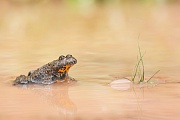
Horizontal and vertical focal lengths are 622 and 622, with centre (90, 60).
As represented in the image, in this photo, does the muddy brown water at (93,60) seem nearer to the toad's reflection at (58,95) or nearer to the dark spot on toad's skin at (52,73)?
the toad's reflection at (58,95)

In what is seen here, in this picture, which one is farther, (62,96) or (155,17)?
(155,17)

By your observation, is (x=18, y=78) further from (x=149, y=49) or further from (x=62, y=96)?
(x=149, y=49)

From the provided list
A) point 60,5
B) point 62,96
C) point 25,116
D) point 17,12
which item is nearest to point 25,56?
point 62,96

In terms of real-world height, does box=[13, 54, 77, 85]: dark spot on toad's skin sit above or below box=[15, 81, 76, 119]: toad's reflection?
above

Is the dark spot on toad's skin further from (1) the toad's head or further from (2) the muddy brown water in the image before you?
(2) the muddy brown water

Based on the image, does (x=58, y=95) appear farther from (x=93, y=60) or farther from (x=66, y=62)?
(x=93, y=60)

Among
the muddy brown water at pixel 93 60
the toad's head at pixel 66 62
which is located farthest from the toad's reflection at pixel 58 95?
the toad's head at pixel 66 62

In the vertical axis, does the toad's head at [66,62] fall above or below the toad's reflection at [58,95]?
above

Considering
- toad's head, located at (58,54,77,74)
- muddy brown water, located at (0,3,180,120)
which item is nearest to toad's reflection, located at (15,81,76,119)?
muddy brown water, located at (0,3,180,120)
